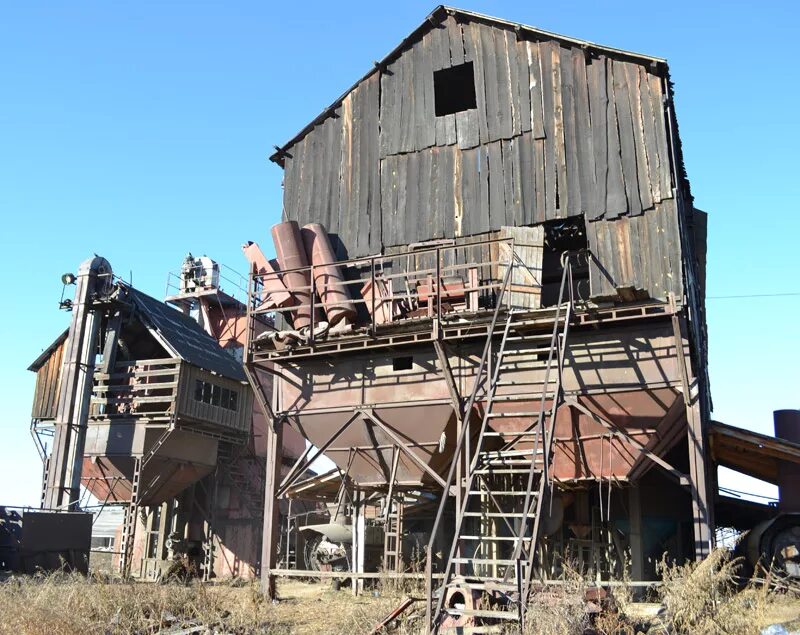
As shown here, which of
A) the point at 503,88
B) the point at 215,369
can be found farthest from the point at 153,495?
the point at 503,88

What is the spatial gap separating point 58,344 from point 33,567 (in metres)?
12.1

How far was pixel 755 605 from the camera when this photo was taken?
32.7 feet

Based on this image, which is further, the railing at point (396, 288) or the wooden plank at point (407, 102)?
the wooden plank at point (407, 102)

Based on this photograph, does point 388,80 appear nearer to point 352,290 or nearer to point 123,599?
point 352,290

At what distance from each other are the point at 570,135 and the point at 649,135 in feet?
4.92

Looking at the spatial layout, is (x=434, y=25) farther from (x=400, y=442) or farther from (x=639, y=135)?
(x=400, y=442)

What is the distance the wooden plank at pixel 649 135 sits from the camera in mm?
Result: 14164

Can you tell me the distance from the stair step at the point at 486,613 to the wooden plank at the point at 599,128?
7915 mm

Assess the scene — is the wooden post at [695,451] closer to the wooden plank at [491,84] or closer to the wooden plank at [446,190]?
the wooden plank at [446,190]

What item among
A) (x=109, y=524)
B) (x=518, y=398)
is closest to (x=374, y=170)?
(x=518, y=398)

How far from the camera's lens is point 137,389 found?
26.4 metres

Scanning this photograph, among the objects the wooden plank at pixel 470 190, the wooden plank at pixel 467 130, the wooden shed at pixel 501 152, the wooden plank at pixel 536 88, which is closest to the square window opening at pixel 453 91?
the wooden shed at pixel 501 152

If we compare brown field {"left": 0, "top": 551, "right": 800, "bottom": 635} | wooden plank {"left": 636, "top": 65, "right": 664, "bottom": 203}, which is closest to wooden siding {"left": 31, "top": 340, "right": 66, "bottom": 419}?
brown field {"left": 0, "top": 551, "right": 800, "bottom": 635}

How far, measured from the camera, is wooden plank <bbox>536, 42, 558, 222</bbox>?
15.1 m
